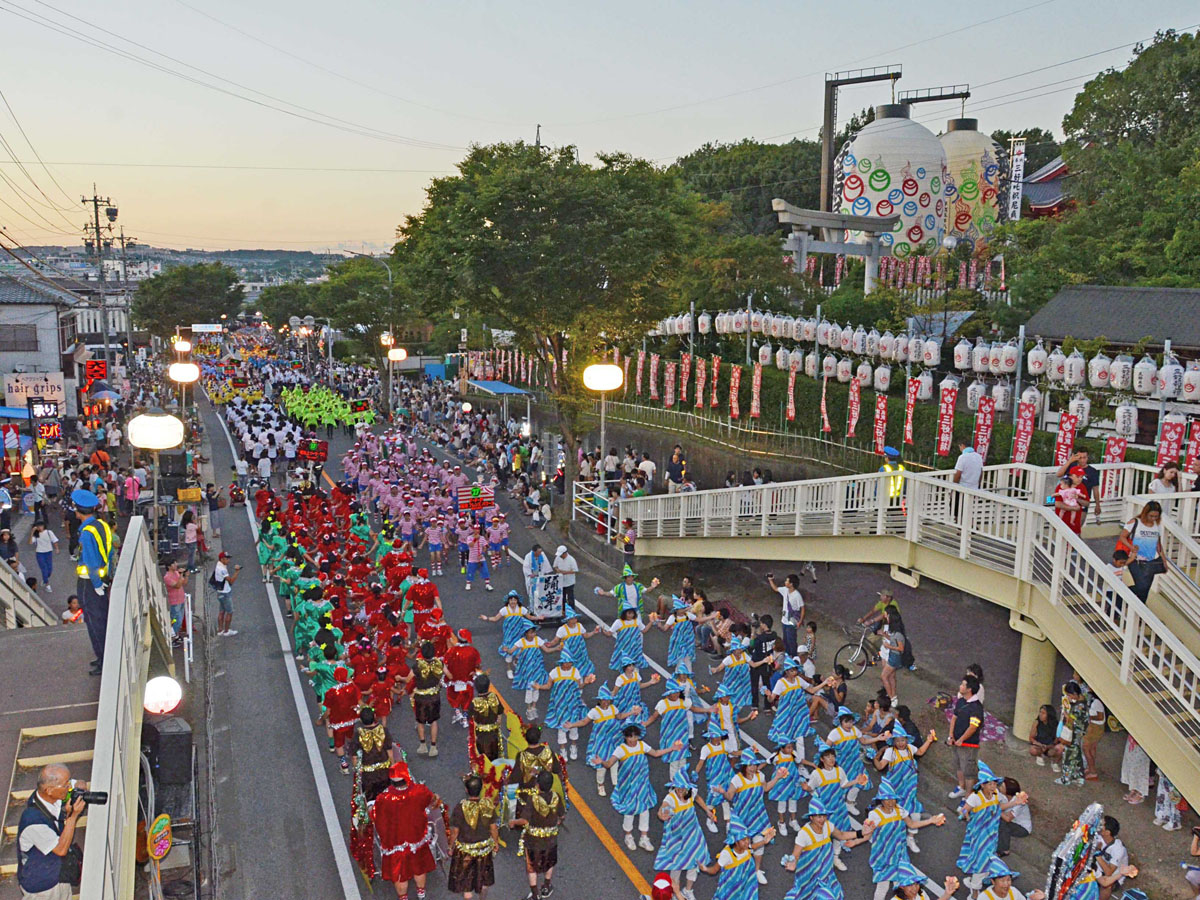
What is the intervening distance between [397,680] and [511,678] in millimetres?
1999

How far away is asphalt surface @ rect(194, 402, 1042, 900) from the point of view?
952 cm

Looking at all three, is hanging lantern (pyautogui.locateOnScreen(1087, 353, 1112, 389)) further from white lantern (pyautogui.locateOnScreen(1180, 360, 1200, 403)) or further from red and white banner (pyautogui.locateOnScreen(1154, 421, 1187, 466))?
red and white banner (pyautogui.locateOnScreen(1154, 421, 1187, 466))

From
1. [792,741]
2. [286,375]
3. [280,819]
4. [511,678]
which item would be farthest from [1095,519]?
[286,375]

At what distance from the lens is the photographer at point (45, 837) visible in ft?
18.5

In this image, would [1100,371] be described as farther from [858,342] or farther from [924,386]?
[858,342]

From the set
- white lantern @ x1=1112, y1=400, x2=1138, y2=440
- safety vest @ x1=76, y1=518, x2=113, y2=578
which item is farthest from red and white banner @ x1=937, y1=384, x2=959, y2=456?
safety vest @ x1=76, y1=518, x2=113, y2=578

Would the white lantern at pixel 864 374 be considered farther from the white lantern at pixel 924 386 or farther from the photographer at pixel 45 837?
the photographer at pixel 45 837

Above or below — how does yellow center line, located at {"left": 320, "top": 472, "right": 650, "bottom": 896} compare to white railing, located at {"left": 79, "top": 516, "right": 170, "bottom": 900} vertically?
below

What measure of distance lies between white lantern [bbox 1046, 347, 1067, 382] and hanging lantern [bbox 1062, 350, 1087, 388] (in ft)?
0.27

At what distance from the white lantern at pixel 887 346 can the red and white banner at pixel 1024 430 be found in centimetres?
532

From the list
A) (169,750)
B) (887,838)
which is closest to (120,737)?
(169,750)

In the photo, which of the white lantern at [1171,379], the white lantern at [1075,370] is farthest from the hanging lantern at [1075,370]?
the white lantern at [1171,379]

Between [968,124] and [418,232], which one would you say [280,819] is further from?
[968,124]

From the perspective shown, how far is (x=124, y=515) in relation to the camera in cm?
2355
